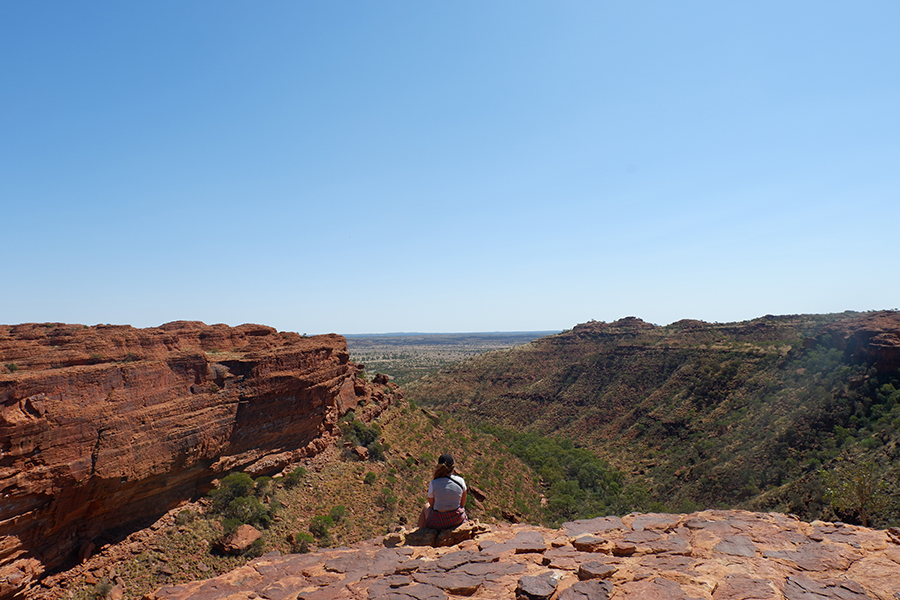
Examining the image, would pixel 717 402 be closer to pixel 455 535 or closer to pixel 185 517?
pixel 455 535

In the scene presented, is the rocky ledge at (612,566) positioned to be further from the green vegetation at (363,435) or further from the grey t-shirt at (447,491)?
the green vegetation at (363,435)

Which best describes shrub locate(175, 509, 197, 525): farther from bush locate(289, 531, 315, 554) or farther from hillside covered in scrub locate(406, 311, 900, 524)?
hillside covered in scrub locate(406, 311, 900, 524)

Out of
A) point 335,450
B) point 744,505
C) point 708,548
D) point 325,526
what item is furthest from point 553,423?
point 708,548

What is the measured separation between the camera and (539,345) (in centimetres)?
9081

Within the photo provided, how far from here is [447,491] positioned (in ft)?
28.6

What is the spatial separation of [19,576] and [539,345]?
8456 cm

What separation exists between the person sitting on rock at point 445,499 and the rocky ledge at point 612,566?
588mm

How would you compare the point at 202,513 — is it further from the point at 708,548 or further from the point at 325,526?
the point at 708,548

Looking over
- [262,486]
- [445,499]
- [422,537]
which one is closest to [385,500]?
[262,486]

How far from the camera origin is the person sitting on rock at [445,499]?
868cm

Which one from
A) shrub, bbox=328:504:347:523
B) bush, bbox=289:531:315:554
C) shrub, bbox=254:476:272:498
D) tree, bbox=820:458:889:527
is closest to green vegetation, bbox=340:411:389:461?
shrub, bbox=328:504:347:523

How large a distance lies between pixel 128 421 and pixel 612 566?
16.3 m

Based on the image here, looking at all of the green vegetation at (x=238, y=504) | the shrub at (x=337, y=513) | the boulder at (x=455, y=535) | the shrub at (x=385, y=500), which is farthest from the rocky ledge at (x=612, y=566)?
the shrub at (x=385, y=500)

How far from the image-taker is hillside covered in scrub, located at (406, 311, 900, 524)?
98.3 feet
